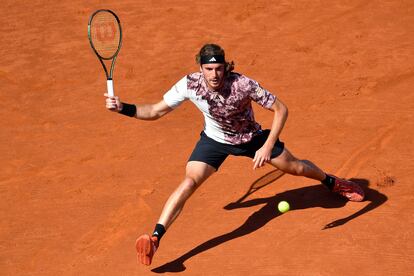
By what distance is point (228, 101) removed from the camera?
237 inches

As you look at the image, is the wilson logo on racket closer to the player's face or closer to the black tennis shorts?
the player's face

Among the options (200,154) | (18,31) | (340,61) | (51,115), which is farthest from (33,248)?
(18,31)

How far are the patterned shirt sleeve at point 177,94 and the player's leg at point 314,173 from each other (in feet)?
3.54

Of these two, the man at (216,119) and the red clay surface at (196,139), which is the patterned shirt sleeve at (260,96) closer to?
the man at (216,119)

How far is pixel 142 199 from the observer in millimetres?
7410

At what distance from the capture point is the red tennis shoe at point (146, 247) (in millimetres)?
5930

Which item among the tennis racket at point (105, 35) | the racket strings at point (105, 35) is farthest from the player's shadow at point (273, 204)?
the racket strings at point (105, 35)

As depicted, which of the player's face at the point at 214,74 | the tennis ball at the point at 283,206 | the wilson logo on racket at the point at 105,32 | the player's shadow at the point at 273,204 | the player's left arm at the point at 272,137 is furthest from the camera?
the wilson logo on racket at the point at 105,32

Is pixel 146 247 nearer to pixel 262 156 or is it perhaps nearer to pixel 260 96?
pixel 262 156

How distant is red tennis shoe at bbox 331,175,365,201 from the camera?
22.8 ft

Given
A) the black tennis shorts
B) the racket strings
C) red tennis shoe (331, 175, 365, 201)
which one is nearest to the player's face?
the black tennis shorts

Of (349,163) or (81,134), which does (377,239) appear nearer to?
(349,163)

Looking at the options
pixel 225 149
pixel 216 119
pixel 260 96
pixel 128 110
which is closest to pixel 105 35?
pixel 128 110

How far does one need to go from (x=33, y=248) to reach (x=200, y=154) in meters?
2.04
